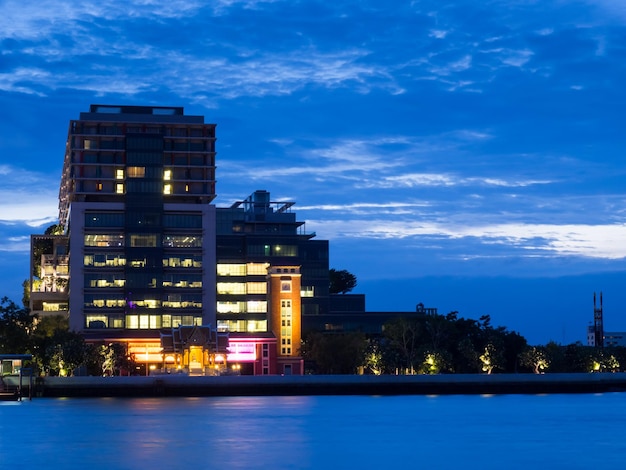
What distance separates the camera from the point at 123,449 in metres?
81.6

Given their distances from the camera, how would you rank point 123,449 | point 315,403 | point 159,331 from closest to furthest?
point 123,449 < point 315,403 < point 159,331

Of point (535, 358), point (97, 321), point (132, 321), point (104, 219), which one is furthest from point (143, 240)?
point (535, 358)

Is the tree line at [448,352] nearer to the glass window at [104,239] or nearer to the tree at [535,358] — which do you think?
the tree at [535,358]

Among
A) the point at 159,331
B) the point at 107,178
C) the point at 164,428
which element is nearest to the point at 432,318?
the point at 159,331

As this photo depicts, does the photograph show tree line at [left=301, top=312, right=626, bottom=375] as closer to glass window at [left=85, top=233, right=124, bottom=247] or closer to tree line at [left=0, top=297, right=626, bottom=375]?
tree line at [left=0, top=297, right=626, bottom=375]

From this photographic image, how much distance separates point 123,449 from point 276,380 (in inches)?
3605

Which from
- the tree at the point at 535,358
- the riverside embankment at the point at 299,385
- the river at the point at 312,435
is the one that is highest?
the tree at the point at 535,358

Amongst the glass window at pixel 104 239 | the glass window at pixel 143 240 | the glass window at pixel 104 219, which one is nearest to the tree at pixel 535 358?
the glass window at pixel 143 240

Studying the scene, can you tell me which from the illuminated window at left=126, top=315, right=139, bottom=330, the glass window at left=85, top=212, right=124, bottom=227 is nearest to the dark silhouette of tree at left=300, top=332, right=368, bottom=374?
the illuminated window at left=126, top=315, right=139, bottom=330

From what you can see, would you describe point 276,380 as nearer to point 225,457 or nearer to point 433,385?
point 433,385

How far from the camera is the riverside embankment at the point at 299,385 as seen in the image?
167750 millimetres

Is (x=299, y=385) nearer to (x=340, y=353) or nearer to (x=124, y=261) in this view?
(x=340, y=353)

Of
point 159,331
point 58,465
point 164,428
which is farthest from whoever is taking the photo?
point 159,331

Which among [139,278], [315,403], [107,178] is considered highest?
[107,178]
